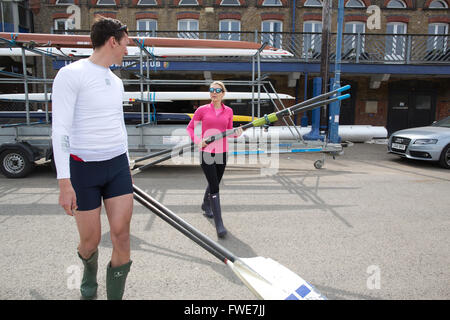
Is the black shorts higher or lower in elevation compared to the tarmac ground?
higher

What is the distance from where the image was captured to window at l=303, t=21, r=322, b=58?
606 inches

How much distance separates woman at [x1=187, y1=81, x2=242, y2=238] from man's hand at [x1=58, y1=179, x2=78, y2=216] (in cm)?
206

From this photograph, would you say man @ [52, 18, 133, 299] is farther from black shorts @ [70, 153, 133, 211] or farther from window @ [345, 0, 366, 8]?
window @ [345, 0, 366, 8]

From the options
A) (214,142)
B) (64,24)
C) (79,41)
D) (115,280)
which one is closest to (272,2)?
(64,24)

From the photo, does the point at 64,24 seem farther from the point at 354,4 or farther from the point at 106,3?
the point at 354,4

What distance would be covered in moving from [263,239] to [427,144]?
24.1 feet

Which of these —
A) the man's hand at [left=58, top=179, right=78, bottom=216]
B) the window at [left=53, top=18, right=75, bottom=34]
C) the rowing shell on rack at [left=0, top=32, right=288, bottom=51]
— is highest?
the window at [left=53, top=18, right=75, bottom=34]

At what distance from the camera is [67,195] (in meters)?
2.01

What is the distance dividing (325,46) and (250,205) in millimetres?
9854

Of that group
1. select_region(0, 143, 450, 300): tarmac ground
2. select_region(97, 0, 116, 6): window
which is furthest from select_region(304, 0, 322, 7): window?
select_region(0, 143, 450, 300): tarmac ground

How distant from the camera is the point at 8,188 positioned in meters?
6.33

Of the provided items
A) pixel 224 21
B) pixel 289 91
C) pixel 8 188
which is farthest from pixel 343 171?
pixel 224 21

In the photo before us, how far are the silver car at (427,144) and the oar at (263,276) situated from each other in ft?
27.5
